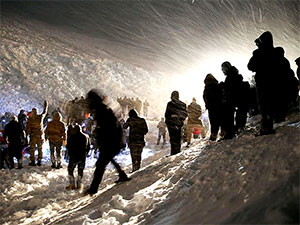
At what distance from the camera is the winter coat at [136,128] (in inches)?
289

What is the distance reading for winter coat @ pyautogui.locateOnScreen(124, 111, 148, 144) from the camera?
733 centimetres

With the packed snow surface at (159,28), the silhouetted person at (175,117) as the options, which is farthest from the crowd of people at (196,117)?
the packed snow surface at (159,28)

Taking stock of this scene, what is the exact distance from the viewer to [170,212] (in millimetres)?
3027

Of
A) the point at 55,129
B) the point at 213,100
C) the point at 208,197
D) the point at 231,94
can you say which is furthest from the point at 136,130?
the point at 208,197

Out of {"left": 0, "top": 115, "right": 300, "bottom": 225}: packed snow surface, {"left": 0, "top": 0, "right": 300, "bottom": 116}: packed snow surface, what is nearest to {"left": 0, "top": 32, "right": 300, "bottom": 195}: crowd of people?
{"left": 0, "top": 115, "right": 300, "bottom": 225}: packed snow surface

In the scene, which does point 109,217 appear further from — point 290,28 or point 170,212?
point 290,28

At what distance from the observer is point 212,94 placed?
22.5 ft

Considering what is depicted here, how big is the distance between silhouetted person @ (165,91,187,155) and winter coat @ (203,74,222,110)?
0.92m

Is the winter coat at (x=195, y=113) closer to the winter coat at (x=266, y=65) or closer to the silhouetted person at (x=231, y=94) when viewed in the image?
the silhouetted person at (x=231, y=94)

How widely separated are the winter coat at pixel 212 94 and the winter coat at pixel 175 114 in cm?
92

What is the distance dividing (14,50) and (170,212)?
2621cm

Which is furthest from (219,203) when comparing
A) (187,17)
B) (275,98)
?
(187,17)

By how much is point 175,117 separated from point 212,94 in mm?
1243

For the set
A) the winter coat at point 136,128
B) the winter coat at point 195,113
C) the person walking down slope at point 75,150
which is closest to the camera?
the person walking down slope at point 75,150
